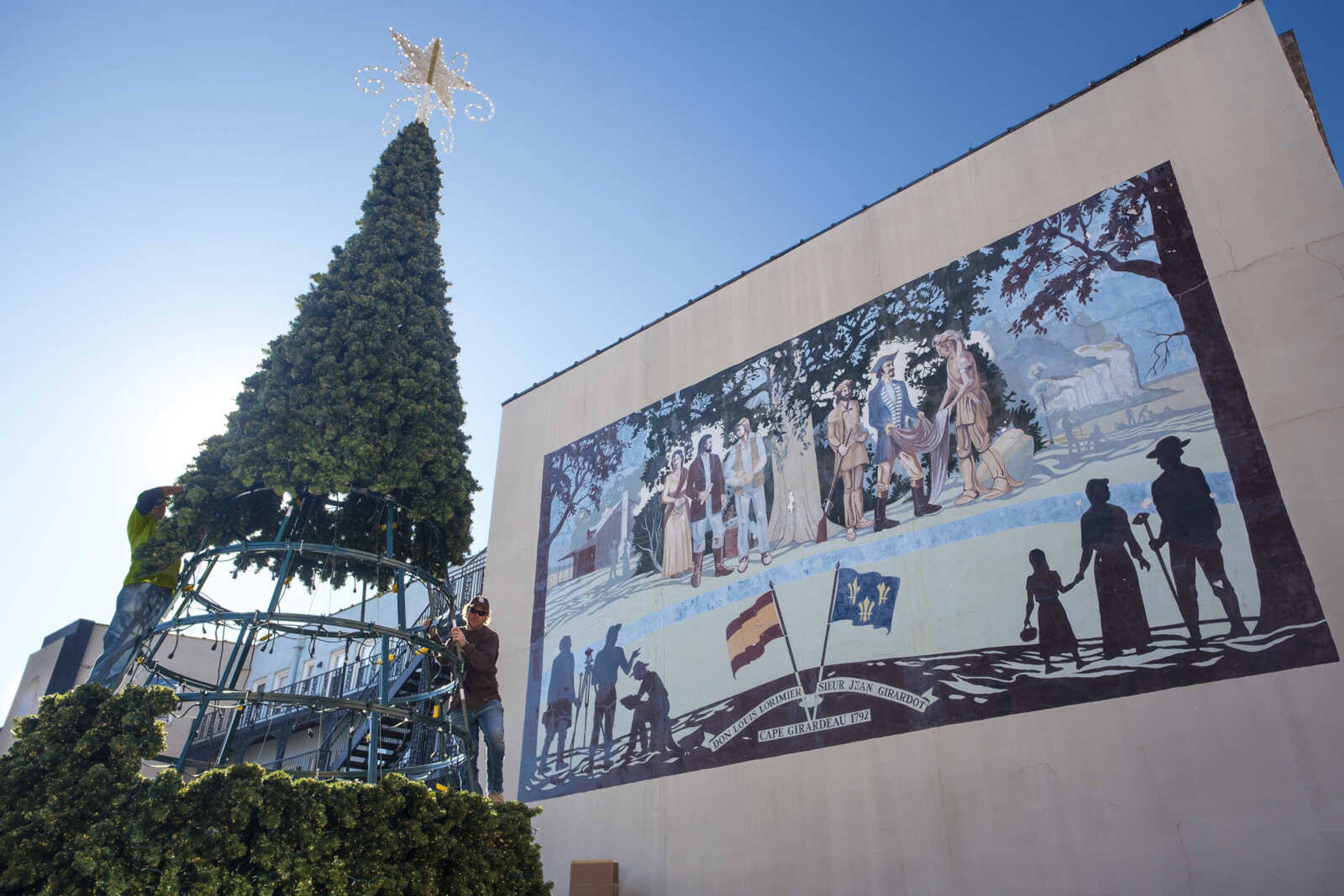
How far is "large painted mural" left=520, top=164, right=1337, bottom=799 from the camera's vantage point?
8250 millimetres

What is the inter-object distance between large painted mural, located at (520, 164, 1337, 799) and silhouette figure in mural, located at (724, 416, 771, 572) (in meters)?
0.04

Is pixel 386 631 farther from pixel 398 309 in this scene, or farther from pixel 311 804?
pixel 398 309

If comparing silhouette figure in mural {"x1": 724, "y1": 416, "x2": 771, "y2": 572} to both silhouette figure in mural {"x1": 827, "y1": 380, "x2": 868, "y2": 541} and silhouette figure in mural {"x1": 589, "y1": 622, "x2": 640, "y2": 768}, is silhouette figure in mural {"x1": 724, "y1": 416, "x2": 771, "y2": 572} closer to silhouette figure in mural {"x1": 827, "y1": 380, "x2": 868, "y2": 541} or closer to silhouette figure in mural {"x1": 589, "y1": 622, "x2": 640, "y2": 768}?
silhouette figure in mural {"x1": 827, "y1": 380, "x2": 868, "y2": 541}

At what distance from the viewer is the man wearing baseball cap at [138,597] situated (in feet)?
20.6

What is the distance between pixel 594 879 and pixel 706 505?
4843mm

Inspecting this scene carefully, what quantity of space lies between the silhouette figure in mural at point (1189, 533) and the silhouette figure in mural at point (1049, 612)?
3.03 ft

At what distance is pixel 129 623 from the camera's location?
643 centimetres

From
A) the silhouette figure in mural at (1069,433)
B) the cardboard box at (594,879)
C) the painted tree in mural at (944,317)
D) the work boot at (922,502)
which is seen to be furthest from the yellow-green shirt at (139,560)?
the silhouette figure in mural at (1069,433)

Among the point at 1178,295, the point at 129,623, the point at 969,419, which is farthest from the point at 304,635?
the point at 1178,295

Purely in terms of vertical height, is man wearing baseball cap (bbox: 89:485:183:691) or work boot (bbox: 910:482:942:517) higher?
work boot (bbox: 910:482:942:517)

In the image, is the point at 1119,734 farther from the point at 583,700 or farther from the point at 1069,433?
the point at 583,700

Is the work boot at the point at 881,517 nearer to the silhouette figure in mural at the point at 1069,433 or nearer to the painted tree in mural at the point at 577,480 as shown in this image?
the silhouette figure in mural at the point at 1069,433

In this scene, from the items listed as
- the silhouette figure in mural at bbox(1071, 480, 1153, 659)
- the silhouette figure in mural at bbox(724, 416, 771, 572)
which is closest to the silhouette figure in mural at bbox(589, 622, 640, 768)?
the silhouette figure in mural at bbox(724, 416, 771, 572)

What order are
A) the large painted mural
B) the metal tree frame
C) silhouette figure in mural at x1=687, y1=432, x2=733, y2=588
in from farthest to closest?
silhouette figure in mural at x1=687, y1=432, x2=733, y2=588 → the large painted mural → the metal tree frame
